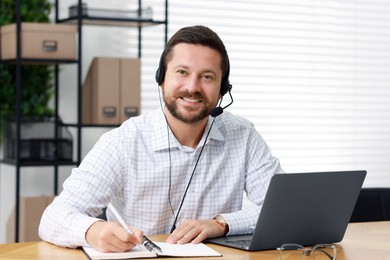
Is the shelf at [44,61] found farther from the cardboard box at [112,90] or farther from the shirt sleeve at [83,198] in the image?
the shirt sleeve at [83,198]

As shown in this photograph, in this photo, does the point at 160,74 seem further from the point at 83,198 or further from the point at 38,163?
the point at 38,163

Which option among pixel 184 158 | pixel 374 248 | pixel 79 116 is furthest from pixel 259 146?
pixel 79 116

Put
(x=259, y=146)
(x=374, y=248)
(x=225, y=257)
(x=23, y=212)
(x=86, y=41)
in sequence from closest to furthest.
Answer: (x=225, y=257)
(x=374, y=248)
(x=259, y=146)
(x=23, y=212)
(x=86, y=41)

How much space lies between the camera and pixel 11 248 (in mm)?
1922

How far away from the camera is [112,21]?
374cm

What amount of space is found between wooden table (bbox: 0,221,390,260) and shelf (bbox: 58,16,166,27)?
6.03ft

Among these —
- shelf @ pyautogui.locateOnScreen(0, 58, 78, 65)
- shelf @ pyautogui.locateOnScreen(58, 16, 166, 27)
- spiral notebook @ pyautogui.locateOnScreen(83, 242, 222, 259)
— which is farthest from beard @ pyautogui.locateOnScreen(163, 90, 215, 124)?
shelf @ pyautogui.locateOnScreen(58, 16, 166, 27)

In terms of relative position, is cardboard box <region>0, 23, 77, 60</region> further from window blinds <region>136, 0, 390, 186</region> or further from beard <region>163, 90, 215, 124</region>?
beard <region>163, 90, 215, 124</region>

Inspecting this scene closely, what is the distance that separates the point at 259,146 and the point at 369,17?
2671 millimetres

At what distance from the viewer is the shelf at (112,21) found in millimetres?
3674

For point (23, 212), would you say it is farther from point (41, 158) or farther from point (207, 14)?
point (207, 14)

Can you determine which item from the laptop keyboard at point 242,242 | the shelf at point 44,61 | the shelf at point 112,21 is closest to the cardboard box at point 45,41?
the shelf at point 44,61

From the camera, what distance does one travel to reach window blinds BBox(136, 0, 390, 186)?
4.41 metres

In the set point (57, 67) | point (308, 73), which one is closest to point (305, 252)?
point (57, 67)
